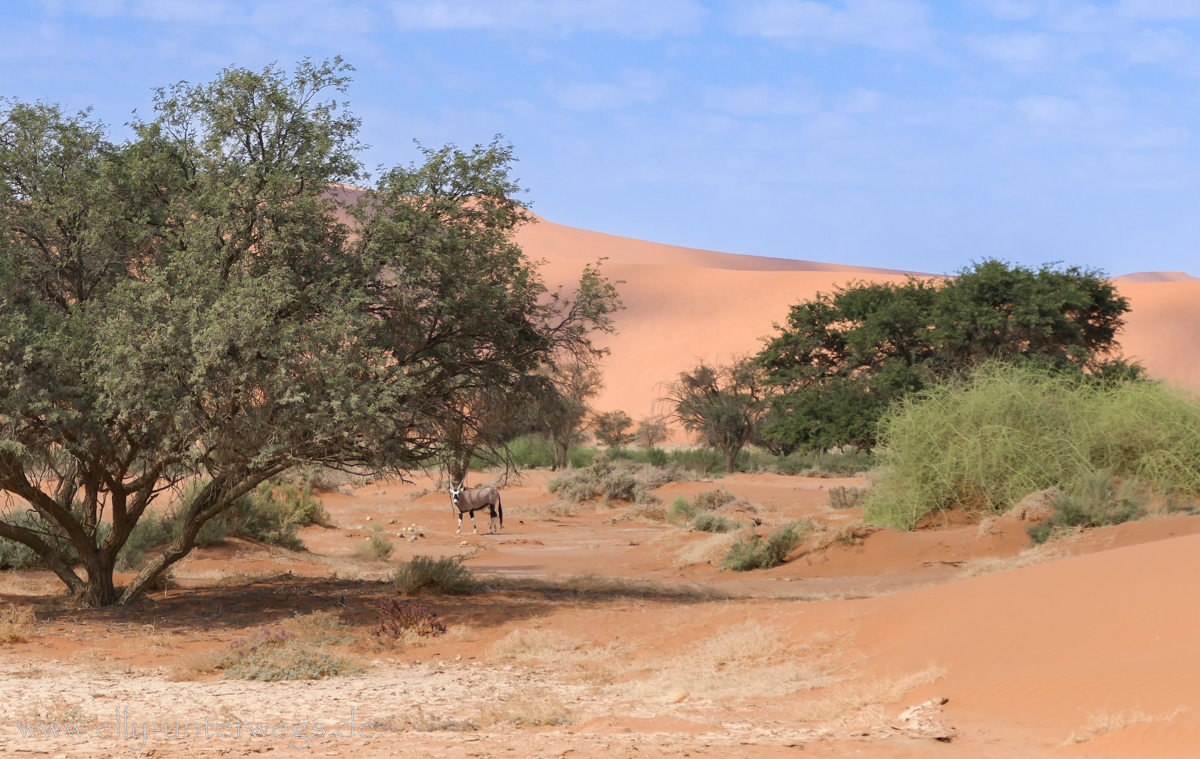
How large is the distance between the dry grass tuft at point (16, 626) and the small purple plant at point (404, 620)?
3501 mm

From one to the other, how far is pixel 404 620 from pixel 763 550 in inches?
333

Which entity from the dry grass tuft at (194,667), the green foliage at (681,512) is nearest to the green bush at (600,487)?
the green foliage at (681,512)

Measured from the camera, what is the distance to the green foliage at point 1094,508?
15.8 m

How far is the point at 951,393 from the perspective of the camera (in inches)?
781

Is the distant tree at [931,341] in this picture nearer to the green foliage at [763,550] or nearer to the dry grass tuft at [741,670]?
the green foliage at [763,550]

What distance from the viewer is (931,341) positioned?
28.6m

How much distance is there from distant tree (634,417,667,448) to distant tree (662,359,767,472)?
14455mm

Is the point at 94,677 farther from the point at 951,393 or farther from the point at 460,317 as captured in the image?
the point at 951,393

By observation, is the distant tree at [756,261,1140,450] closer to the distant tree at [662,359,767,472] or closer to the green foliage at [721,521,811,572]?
the green foliage at [721,521,811,572]

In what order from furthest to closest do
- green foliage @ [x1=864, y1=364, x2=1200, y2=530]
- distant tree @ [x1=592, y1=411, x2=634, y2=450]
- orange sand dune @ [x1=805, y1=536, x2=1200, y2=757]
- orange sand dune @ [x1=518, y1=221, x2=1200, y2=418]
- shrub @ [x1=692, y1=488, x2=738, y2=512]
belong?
1. orange sand dune @ [x1=518, y1=221, x2=1200, y2=418]
2. distant tree @ [x1=592, y1=411, x2=634, y2=450]
3. shrub @ [x1=692, y1=488, x2=738, y2=512]
4. green foliage @ [x1=864, y1=364, x2=1200, y2=530]
5. orange sand dune @ [x1=805, y1=536, x2=1200, y2=757]

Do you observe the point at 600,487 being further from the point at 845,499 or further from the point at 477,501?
the point at 845,499

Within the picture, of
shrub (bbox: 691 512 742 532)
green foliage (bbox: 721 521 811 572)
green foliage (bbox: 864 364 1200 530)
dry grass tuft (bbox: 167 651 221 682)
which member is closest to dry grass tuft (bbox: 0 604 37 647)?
dry grass tuft (bbox: 167 651 221 682)

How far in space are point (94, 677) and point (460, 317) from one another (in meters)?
5.11

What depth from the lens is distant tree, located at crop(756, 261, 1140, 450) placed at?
27.8 m
